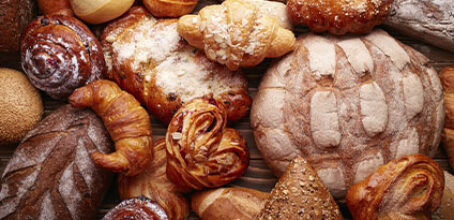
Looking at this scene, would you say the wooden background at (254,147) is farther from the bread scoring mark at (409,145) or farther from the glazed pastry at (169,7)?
the glazed pastry at (169,7)

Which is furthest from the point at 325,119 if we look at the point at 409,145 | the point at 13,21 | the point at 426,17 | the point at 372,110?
the point at 13,21

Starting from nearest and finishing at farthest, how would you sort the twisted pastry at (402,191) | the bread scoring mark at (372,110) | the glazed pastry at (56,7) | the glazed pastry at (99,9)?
1. the twisted pastry at (402,191)
2. the bread scoring mark at (372,110)
3. the glazed pastry at (99,9)
4. the glazed pastry at (56,7)

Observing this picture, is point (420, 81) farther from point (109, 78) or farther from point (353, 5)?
point (109, 78)

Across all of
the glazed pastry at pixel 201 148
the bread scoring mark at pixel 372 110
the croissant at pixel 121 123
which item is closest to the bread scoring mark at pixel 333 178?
the bread scoring mark at pixel 372 110

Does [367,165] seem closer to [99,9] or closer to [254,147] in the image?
[254,147]

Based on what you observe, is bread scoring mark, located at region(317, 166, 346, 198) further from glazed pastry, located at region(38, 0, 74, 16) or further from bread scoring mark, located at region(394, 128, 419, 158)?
glazed pastry, located at region(38, 0, 74, 16)
